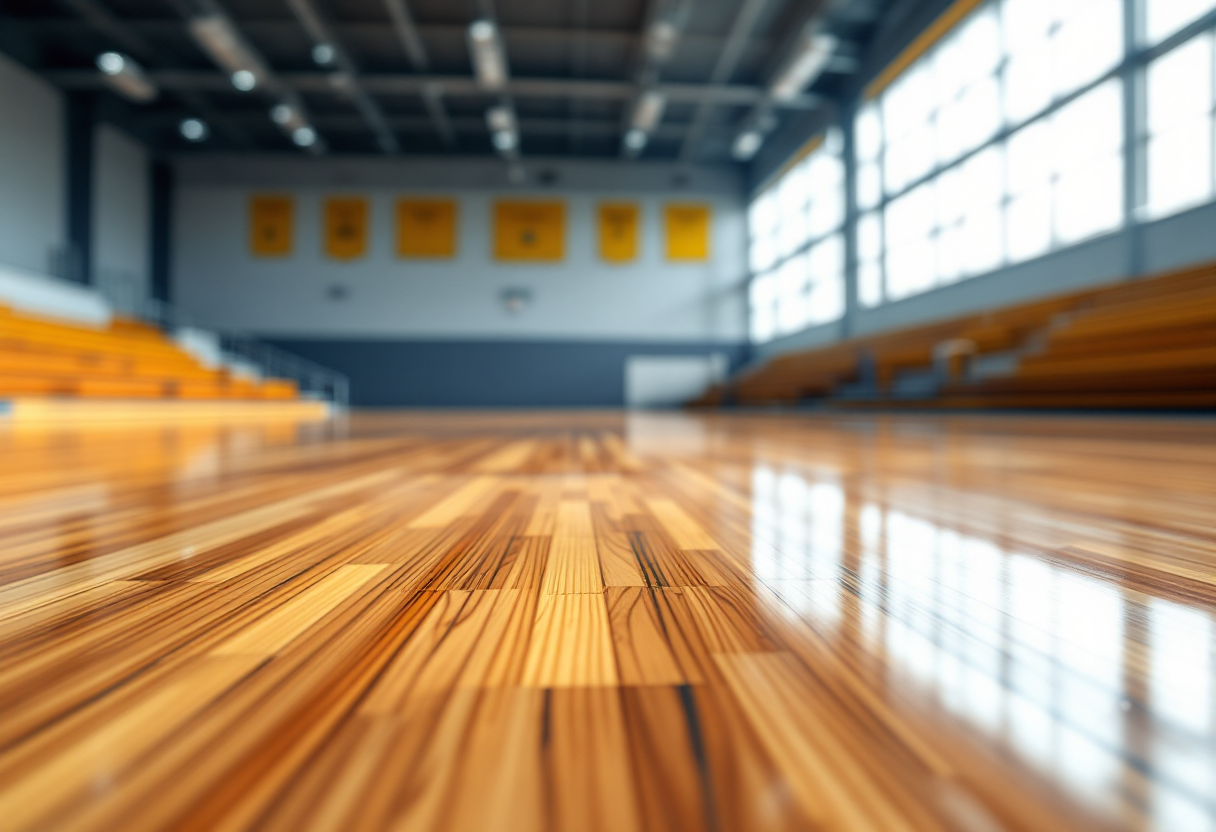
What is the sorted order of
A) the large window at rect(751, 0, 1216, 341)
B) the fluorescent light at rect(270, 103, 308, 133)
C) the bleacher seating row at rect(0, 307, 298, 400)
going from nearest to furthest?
the large window at rect(751, 0, 1216, 341) → the bleacher seating row at rect(0, 307, 298, 400) → the fluorescent light at rect(270, 103, 308, 133)

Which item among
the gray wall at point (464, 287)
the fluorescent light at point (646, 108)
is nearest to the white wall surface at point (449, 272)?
the gray wall at point (464, 287)

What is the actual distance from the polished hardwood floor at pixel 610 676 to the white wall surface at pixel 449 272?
22.6 feet

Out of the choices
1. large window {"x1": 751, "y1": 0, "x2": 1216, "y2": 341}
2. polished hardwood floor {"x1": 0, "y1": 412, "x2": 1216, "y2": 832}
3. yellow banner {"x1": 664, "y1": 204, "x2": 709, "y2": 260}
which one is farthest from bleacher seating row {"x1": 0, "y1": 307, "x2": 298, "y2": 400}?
large window {"x1": 751, "y1": 0, "x2": 1216, "y2": 341}

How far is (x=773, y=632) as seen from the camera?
7.4 inches

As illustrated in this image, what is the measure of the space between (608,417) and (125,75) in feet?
13.6

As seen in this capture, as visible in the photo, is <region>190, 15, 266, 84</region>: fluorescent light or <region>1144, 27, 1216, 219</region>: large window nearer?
<region>1144, 27, 1216, 219</region>: large window

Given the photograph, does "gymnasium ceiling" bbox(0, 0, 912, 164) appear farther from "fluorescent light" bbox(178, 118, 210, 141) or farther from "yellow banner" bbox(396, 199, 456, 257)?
"yellow banner" bbox(396, 199, 456, 257)

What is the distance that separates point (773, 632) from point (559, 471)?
596mm

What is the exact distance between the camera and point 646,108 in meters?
5.26

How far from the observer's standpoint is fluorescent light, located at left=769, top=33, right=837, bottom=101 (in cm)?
434

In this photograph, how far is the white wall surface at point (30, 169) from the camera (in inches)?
189

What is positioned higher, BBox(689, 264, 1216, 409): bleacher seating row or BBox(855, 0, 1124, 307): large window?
BBox(855, 0, 1124, 307): large window

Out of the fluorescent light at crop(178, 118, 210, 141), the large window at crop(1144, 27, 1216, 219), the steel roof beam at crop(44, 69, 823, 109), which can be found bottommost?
the large window at crop(1144, 27, 1216, 219)

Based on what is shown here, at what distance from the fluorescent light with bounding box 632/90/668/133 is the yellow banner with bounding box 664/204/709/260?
165 cm
